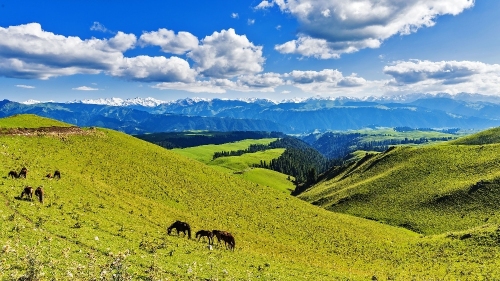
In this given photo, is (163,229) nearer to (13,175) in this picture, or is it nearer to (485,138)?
(13,175)

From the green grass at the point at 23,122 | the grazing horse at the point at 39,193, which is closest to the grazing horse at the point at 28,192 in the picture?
the grazing horse at the point at 39,193

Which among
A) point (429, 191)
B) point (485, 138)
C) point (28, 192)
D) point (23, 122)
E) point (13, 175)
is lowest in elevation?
point (429, 191)

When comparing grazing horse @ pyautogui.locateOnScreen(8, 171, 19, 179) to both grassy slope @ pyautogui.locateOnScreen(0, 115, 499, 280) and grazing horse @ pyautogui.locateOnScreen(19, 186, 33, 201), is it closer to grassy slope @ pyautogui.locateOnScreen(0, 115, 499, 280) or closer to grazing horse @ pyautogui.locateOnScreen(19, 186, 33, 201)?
grassy slope @ pyautogui.locateOnScreen(0, 115, 499, 280)

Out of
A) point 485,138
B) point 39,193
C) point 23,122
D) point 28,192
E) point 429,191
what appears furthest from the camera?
point 485,138

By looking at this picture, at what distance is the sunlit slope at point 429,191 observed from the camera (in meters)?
69.6

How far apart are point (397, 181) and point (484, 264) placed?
2336 inches

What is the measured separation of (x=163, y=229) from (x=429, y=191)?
7193 cm

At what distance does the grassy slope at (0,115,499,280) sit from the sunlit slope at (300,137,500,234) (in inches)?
528

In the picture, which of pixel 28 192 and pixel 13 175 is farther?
pixel 13 175

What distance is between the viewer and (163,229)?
38.4m

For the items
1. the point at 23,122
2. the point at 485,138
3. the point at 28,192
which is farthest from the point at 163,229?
the point at 485,138

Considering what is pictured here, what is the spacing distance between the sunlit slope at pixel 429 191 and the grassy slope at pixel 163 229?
1340 cm

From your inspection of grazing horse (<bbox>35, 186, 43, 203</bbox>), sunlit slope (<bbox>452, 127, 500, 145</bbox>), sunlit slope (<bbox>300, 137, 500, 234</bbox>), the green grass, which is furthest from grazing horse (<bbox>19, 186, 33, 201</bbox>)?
sunlit slope (<bbox>452, 127, 500, 145</bbox>)

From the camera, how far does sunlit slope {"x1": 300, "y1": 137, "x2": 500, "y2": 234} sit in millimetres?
69562
